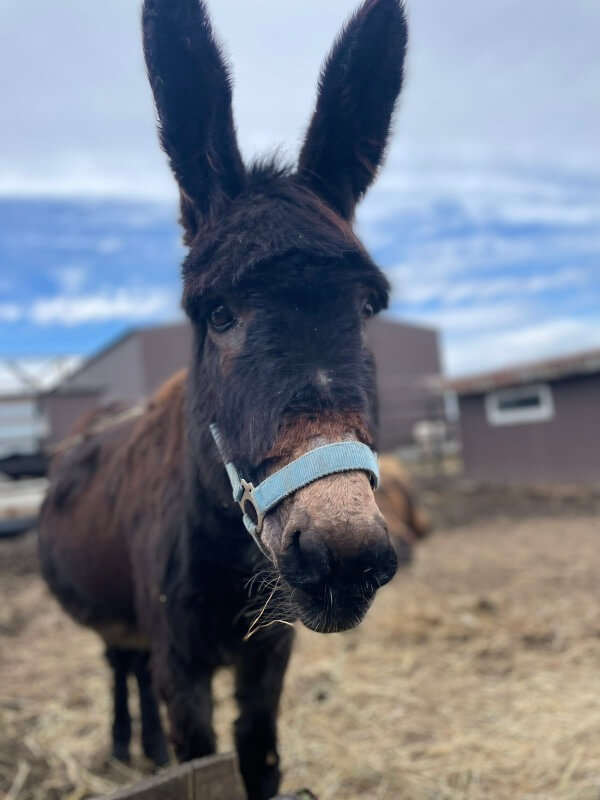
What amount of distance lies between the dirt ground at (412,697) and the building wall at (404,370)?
18953 millimetres

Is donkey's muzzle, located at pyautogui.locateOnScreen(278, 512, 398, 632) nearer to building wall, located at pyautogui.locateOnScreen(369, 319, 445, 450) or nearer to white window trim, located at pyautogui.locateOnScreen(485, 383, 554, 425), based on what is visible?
white window trim, located at pyautogui.locateOnScreen(485, 383, 554, 425)

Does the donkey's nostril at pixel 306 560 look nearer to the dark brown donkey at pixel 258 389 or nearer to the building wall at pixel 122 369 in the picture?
the dark brown donkey at pixel 258 389

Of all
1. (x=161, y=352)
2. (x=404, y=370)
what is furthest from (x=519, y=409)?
(x=404, y=370)

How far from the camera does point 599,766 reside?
3186 millimetres

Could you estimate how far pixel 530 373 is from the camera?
44.8ft

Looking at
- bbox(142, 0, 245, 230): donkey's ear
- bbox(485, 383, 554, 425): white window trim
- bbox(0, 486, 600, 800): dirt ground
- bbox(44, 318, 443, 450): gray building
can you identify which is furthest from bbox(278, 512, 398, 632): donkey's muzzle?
bbox(44, 318, 443, 450): gray building

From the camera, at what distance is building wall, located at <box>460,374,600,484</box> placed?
12766mm

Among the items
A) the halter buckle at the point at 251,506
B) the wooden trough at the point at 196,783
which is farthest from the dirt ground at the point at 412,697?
the halter buckle at the point at 251,506

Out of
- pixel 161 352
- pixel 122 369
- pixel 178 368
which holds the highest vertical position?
pixel 161 352

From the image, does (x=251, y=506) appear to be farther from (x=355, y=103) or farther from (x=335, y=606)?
(x=355, y=103)

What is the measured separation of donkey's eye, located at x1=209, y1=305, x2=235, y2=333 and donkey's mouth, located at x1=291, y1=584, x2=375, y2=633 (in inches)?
31.8

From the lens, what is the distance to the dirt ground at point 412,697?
331 cm

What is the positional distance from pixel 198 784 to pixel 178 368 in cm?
2650

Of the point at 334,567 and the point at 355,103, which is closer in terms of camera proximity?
the point at 334,567
